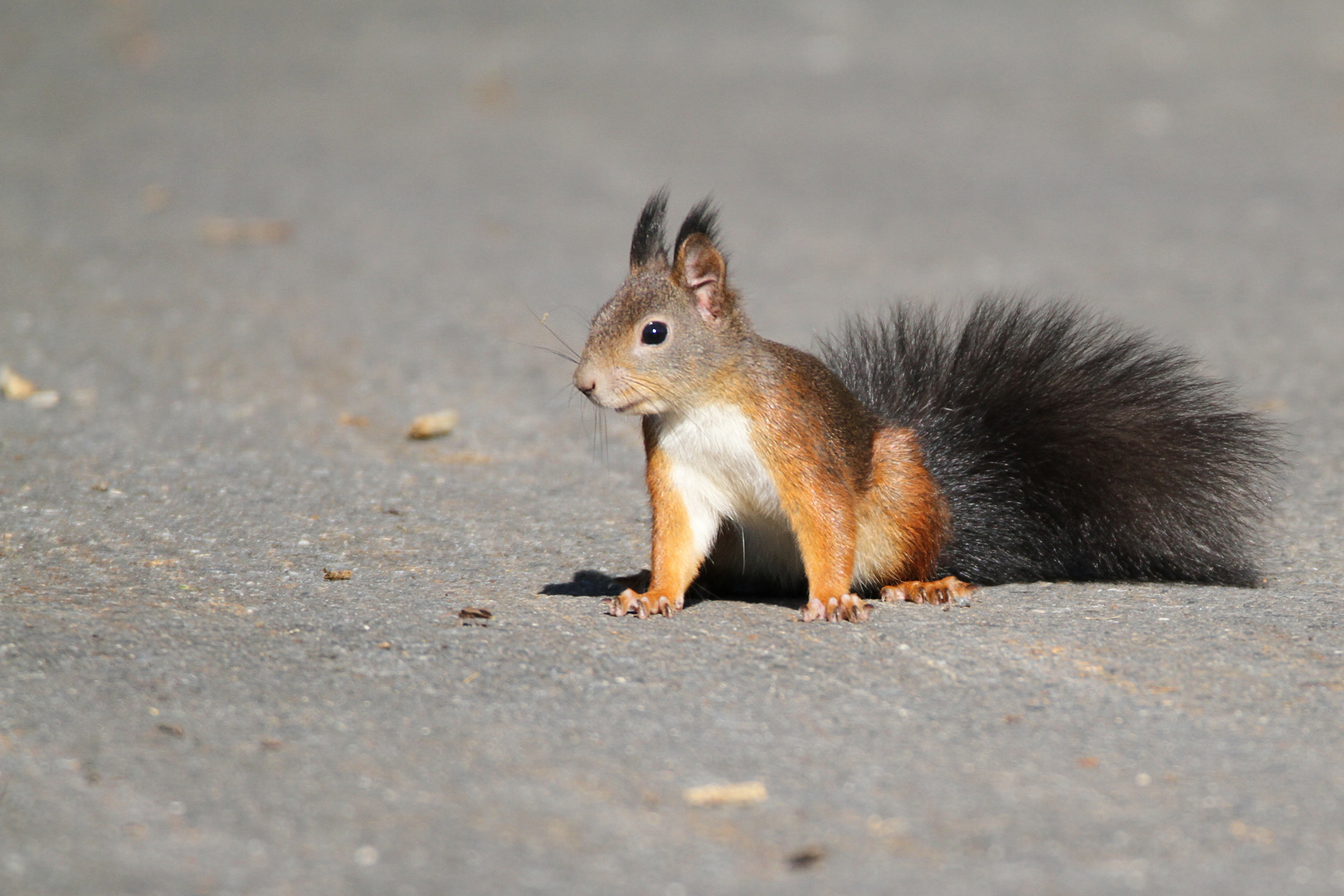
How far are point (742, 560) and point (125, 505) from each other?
1.66m

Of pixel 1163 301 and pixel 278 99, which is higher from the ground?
pixel 278 99

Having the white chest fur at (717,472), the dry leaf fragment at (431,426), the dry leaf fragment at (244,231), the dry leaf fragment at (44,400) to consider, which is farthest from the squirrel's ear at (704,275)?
the dry leaf fragment at (244,231)

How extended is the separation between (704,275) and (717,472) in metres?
0.42

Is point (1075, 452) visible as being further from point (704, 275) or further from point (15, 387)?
point (15, 387)

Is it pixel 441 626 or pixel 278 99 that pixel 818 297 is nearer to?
pixel 441 626

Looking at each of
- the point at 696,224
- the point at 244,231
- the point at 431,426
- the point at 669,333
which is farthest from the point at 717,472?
the point at 244,231

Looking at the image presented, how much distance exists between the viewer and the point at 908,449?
325 centimetres

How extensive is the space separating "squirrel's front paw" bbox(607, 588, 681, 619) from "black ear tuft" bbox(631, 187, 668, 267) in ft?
2.34

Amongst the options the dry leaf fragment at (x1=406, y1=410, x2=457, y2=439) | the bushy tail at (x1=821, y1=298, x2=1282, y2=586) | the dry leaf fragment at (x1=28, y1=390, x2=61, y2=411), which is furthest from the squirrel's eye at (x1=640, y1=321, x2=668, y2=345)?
the dry leaf fragment at (x1=28, y1=390, x2=61, y2=411)

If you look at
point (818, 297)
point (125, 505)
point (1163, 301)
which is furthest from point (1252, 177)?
point (125, 505)

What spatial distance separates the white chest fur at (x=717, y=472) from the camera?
2932mm

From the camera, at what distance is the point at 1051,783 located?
6.97 ft

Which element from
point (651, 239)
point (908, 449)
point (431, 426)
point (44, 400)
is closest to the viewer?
point (651, 239)

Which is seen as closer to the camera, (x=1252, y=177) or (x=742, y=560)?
(x=742, y=560)
